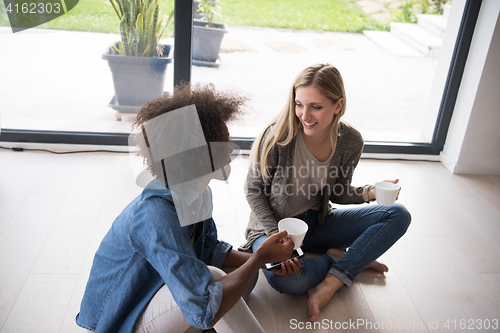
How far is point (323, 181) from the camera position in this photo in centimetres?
167

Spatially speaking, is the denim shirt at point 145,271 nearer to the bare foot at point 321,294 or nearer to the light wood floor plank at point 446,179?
the bare foot at point 321,294

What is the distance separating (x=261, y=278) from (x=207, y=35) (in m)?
1.54

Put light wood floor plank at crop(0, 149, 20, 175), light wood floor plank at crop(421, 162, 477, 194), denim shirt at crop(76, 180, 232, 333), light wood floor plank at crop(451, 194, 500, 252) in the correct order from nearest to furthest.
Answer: denim shirt at crop(76, 180, 232, 333), light wood floor plank at crop(451, 194, 500, 252), light wood floor plank at crop(0, 149, 20, 175), light wood floor plank at crop(421, 162, 477, 194)

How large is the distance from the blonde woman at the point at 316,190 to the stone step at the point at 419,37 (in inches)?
53.0

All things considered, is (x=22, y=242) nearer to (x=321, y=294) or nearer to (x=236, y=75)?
(x=321, y=294)

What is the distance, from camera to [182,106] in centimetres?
109

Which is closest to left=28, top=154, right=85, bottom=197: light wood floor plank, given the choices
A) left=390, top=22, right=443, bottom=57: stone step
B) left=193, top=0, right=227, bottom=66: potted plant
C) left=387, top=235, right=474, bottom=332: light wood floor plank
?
left=193, top=0, right=227, bottom=66: potted plant

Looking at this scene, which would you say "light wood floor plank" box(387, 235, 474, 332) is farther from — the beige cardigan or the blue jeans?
the beige cardigan

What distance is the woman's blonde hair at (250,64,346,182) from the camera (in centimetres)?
150

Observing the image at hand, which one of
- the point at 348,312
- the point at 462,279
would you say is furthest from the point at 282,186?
the point at 462,279

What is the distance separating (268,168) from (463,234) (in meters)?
1.15

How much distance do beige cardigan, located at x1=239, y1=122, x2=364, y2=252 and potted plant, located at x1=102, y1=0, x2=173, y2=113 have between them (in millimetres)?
1240

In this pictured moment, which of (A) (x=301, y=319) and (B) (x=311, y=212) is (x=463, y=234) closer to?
(B) (x=311, y=212)

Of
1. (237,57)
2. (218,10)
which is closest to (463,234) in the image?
(237,57)
